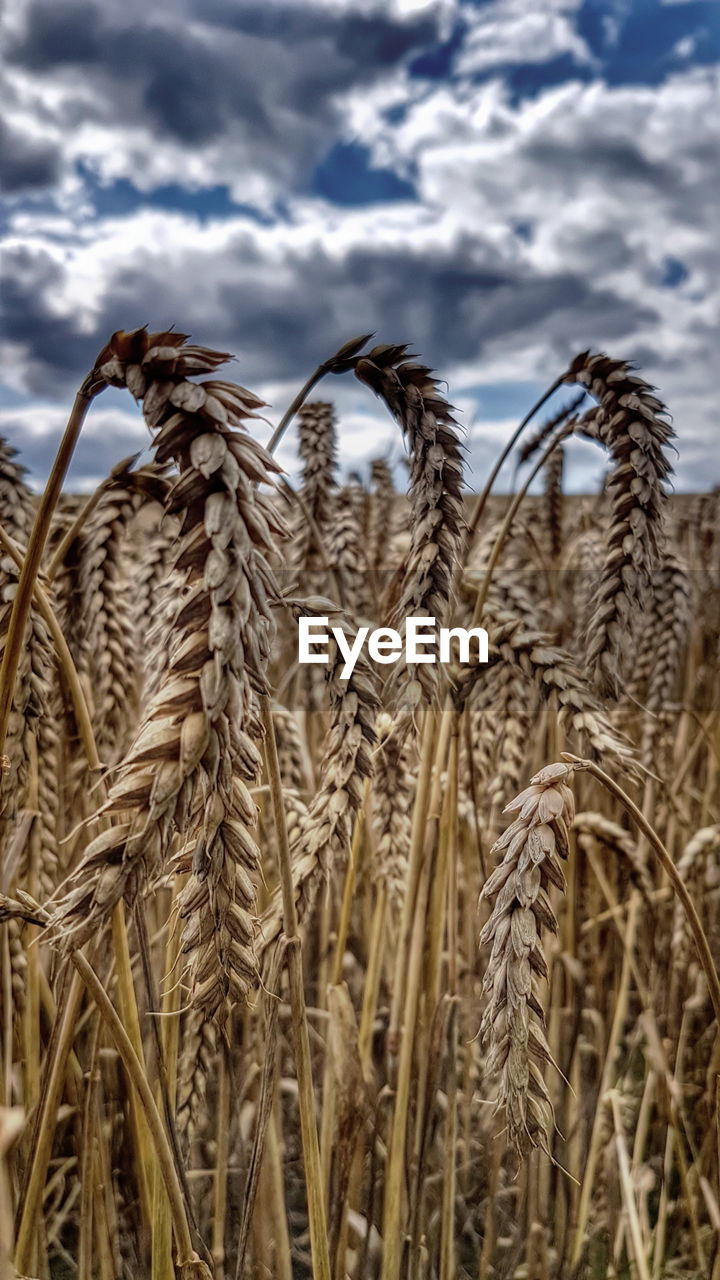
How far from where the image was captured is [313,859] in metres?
1.10

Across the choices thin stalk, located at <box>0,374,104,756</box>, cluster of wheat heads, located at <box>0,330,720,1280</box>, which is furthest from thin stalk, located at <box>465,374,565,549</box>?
thin stalk, located at <box>0,374,104,756</box>

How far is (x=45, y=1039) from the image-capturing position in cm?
189

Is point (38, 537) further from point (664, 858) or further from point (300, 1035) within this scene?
point (664, 858)

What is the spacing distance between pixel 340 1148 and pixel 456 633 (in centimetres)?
78

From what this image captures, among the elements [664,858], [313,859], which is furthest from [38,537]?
[664,858]

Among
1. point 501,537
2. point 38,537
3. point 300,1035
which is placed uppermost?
point 501,537

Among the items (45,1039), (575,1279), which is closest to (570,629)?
(575,1279)

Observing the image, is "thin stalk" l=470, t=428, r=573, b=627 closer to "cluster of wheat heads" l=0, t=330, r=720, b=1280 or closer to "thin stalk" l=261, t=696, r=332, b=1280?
"cluster of wheat heads" l=0, t=330, r=720, b=1280

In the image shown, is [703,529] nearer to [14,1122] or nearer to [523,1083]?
[523,1083]

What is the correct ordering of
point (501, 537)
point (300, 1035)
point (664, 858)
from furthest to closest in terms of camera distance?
1. point (501, 537)
2. point (664, 858)
3. point (300, 1035)

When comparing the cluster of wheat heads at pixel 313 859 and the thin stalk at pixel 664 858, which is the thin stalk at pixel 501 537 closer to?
the cluster of wheat heads at pixel 313 859

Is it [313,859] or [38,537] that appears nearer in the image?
[38,537]

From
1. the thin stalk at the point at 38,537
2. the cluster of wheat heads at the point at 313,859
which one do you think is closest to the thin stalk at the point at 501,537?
the cluster of wheat heads at the point at 313,859

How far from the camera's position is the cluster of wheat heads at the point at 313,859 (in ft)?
2.15
